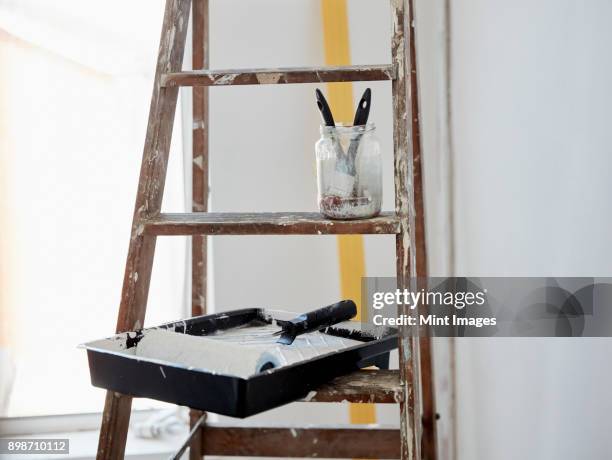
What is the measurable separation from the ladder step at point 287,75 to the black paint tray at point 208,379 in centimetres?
43

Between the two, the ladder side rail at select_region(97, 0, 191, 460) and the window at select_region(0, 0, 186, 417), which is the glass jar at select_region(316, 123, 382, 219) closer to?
the ladder side rail at select_region(97, 0, 191, 460)

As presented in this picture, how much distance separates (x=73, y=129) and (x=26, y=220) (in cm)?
28

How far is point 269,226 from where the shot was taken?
107 cm

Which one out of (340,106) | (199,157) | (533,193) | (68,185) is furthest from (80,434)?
(533,193)

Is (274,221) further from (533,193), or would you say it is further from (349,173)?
(533,193)

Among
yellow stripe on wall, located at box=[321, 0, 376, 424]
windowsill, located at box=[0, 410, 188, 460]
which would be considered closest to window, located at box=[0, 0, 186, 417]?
windowsill, located at box=[0, 410, 188, 460]

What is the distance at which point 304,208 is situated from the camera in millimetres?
1914

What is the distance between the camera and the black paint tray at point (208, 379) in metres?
0.94

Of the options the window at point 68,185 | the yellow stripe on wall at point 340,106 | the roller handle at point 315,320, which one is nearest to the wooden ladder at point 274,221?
the roller handle at point 315,320

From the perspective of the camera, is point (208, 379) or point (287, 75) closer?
point (208, 379)

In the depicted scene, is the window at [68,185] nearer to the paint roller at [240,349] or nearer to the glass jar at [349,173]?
the paint roller at [240,349]

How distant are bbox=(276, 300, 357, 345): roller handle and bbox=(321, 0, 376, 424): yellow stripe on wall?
458 millimetres

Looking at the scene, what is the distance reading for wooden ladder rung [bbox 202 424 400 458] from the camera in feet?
5.22

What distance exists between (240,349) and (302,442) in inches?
27.4
